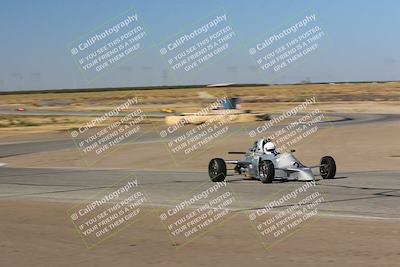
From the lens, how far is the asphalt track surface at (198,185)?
44.4ft

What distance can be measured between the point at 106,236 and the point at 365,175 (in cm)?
1128

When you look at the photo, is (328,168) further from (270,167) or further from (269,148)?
(270,167)

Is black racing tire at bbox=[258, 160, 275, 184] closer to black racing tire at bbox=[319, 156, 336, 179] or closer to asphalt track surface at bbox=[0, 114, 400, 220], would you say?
asphalt track surface at bbox=[0, 114, 400, 220]

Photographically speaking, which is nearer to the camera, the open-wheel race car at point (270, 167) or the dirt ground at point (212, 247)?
the dirt ground at point (212, 247)

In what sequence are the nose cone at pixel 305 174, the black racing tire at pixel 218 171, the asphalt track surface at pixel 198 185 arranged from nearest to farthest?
the asphalt track surface at pixel 198 185
the nose cone at pixel 305 174
the black racing tire at pixel 218 171

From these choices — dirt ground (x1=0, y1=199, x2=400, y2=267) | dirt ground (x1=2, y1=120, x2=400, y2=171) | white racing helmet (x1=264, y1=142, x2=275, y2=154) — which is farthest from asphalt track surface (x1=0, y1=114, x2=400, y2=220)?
dirt ground (x1=2, y1=120, x2=400, y2=171)

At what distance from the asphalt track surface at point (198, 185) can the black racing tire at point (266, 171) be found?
0.57 ft

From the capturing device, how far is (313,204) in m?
13.6

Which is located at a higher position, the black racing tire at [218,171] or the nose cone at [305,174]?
the black racing tire at [218,171]

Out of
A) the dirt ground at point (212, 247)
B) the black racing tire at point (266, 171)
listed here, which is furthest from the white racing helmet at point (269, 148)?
the dirt ground at point (212, 247)

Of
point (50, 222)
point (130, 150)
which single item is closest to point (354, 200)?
point (50, 222)

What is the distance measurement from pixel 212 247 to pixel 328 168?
953 centimetres

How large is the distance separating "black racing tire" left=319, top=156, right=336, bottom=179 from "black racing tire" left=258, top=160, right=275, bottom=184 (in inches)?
76.5

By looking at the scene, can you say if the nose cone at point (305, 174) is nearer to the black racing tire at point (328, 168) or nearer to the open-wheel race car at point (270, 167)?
the open-wheel race car at point (270, 167)
